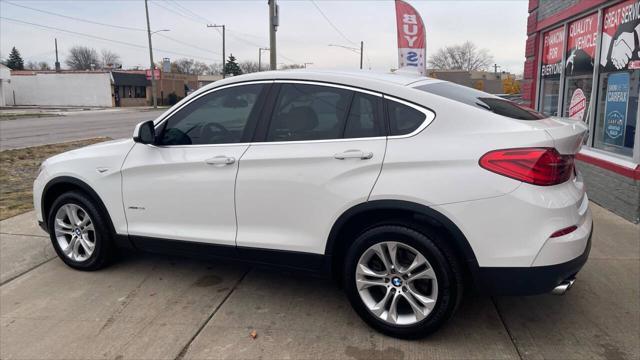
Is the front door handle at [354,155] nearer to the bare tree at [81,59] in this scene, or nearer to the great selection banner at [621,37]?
the great selection banner at [621,37]

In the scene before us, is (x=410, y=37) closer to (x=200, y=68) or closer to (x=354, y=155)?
(x=354, y=155)

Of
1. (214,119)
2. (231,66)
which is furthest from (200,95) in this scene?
(231,66)

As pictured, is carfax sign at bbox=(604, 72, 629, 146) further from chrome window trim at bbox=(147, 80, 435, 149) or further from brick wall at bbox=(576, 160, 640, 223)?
chrome window trim at bbox=(147, 80, 435, 149)

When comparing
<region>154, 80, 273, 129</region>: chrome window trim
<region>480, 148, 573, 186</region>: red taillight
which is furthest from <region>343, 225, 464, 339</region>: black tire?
<region>154, 80, 273, 129</region>: chrome window trim

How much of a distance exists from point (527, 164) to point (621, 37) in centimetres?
476

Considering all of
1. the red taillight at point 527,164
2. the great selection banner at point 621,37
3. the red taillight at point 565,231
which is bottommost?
the red taillight at point 565,231

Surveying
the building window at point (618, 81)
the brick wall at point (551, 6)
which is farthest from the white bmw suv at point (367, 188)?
the brick wall at point (551, 6)

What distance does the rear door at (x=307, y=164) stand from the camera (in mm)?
3236

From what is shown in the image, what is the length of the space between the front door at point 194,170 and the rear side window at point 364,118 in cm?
75

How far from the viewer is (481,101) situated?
3422 millimetres

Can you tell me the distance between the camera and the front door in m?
3.71

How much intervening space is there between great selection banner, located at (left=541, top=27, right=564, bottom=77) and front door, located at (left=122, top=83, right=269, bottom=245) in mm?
6795

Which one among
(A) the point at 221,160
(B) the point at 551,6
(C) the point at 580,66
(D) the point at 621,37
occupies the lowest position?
(A) the point at 221,160

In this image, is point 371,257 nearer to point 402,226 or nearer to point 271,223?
point 402,226
